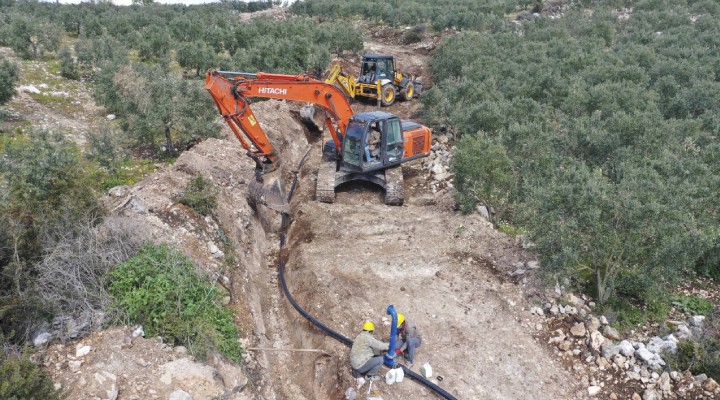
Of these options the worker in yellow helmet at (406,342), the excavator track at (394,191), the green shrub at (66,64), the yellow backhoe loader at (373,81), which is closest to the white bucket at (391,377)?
the worker in yellow helmet at (406,342)

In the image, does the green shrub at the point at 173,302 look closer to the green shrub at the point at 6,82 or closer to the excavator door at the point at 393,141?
the excavator door at the point at 393,141

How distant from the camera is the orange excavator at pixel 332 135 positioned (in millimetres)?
11747

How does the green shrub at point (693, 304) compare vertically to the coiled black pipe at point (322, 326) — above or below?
below

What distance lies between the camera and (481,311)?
9922 millimetres

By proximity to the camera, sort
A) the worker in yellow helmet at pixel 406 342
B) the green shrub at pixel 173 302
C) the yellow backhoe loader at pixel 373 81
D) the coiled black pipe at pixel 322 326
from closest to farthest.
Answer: the green shrub at pixel 173 302
the coiled black pipe at pixel 322 326
the worker in yellow helmet at pixel 406 342
the yellow backhoe loader at pixel 373 81

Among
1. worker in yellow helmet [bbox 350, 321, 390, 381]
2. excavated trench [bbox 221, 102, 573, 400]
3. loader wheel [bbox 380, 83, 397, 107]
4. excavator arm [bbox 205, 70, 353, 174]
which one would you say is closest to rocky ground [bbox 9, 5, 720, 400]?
excavated trench [bbox 221, 102, 573, 400]

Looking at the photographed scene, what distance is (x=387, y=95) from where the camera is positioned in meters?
24.9

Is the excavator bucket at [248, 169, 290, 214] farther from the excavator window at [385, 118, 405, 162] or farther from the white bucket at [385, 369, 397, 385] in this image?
the white bucket at [385, 369, 397, 385]

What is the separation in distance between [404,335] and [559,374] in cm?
292

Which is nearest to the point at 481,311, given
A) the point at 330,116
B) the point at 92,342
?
the point at 92,342

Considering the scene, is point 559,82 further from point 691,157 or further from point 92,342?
point 92,342

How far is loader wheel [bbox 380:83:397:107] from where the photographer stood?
79.9 feet

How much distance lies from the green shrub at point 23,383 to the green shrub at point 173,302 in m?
1.85

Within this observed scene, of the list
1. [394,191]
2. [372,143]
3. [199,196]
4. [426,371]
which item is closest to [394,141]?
[372,143]
